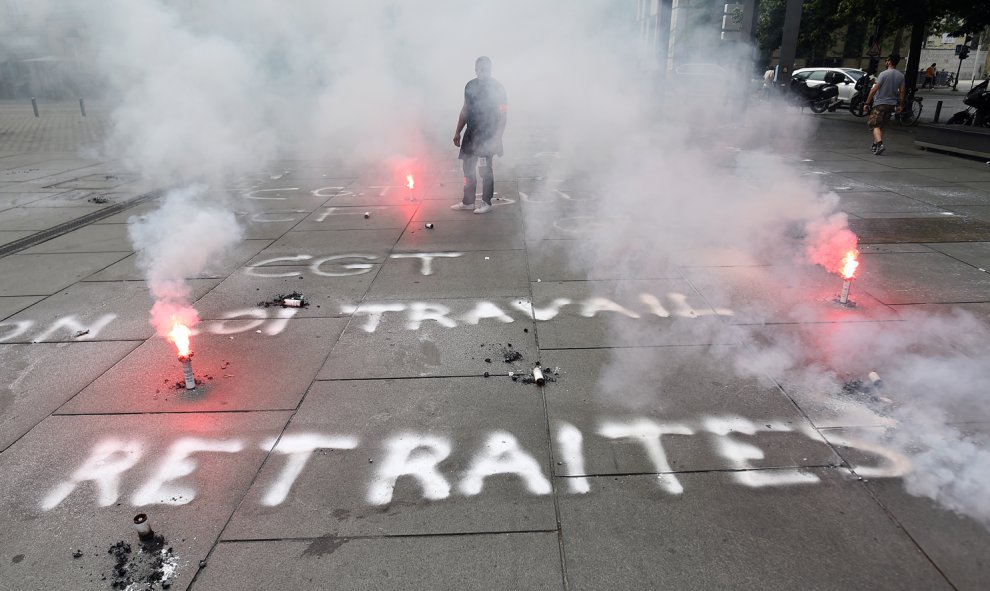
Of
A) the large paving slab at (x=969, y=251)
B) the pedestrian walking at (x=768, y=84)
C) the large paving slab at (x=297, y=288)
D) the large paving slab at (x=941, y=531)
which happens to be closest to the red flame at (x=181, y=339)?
the large paving slab at (x=297, y=288)

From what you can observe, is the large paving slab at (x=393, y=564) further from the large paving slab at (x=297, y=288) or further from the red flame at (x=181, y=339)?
the large paving slab at (x=297, y=288)

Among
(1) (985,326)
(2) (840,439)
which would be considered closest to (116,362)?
(2) (840,439)

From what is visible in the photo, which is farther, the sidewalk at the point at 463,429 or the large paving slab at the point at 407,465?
the large paving slab at the point at 407,465

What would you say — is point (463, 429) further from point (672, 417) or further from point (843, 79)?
point (843, 79)

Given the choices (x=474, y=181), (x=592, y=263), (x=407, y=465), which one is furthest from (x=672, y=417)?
(x=474, y=181)

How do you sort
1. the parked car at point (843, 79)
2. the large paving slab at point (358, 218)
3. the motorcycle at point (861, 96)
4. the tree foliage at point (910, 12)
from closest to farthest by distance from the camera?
the large paving slab at point (358, 218)
the tree foliage at point (910, 12)
the motorcycle at point (861, 96)
the parked car at point (843, 79)

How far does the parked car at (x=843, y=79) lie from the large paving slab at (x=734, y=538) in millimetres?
19565

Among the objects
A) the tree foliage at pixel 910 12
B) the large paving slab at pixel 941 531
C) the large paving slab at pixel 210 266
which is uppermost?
the tree foliage at pixel 910 12

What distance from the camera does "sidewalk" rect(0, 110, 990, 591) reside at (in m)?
2.12

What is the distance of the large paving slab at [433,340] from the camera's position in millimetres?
3434

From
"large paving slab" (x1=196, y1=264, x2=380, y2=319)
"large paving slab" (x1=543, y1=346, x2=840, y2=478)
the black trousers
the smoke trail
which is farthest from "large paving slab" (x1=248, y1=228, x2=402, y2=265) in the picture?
"large paving slab" (x1=543, y1=346, x2=840, y2=478)

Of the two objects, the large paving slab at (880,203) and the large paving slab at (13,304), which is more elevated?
the large paving slab at (880,203)

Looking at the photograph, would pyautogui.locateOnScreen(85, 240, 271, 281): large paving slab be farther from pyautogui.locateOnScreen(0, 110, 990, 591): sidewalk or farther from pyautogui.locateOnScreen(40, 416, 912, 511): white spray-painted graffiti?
pyautogui.locateOnScreen(40, 416, 912, 511): white spray-painted graffiti

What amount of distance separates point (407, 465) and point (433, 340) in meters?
1.24
